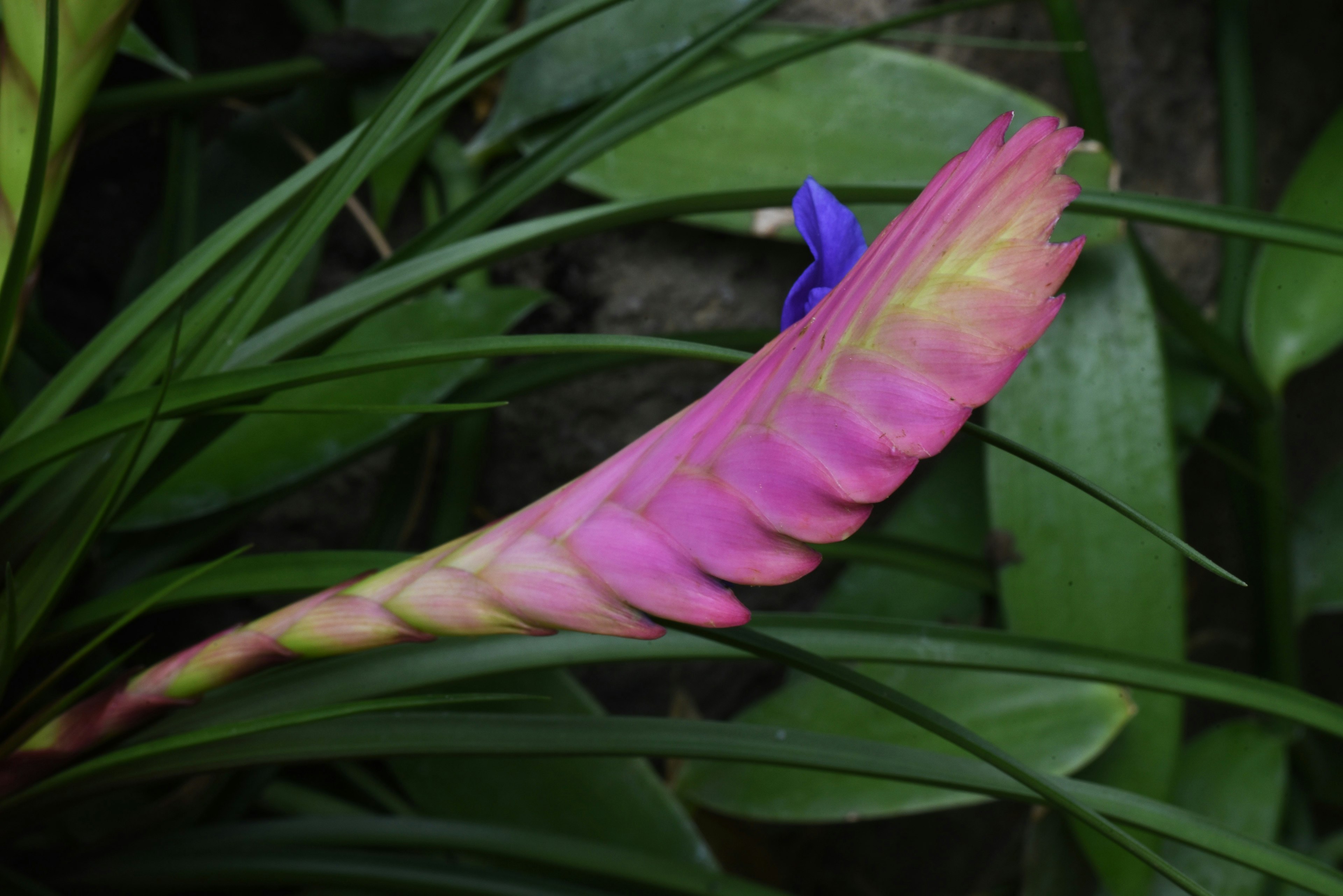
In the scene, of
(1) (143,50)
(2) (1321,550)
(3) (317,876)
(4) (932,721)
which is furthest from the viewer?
(2) (1321,550)

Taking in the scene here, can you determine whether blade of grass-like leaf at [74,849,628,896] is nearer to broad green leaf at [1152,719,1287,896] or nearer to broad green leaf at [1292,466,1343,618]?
broad green leaf at [1152,719,1287,896]

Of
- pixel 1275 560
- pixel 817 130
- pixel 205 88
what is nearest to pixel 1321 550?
pixel 1275 560

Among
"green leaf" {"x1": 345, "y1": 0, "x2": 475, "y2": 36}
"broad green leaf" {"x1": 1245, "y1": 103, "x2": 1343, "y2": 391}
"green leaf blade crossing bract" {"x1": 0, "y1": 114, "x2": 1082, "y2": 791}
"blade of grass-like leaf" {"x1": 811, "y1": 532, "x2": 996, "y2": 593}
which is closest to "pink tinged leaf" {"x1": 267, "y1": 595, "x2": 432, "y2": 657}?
"green leaf blade crossing bract" {"x1": 0, "y1": 114, "x2": 1082, "y2": 791}

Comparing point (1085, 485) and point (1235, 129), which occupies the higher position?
point (1235, 129)

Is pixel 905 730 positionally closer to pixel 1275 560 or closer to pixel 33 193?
pixel 1275 560

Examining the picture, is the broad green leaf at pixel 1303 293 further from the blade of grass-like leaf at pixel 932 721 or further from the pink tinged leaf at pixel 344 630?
the pink tinged leaf at pixel 344 630
